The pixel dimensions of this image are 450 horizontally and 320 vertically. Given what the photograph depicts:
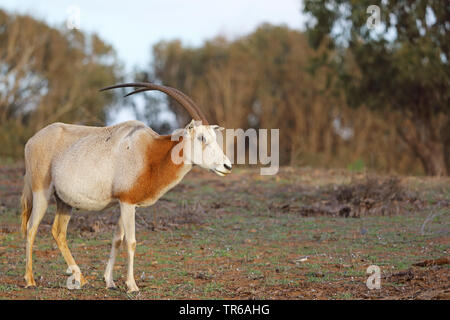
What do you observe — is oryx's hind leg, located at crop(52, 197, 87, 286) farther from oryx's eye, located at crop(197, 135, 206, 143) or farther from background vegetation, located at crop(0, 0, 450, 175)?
background vegetation, located at crop(0, 0, 450, 175)

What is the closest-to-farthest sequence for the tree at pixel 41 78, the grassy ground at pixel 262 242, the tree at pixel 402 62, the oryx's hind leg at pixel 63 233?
the grassy ground at pixel 262 242 → the oryx's hind leg at pixel 63 233 → the tree at pixel 402 62 → the tree at pixel 41 78

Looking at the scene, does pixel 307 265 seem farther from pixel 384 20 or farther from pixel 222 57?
pixel 222 57

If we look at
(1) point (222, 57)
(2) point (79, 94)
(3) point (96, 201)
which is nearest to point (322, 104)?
(1) point (222, 57)

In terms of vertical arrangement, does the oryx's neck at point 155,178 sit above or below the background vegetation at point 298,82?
below

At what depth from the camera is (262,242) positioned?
370 inches

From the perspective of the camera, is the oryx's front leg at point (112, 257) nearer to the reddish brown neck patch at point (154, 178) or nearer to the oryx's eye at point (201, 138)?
the reddish brown neck patch at point (154, 178)

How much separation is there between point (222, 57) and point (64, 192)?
24.8 metres

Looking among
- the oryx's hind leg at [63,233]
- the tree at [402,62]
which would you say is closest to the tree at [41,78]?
the tree at [402,62]

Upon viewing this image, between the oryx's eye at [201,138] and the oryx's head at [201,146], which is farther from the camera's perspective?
the oryx's eye at [201,138]

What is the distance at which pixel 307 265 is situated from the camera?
7.81 m

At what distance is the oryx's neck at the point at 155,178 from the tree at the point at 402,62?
1404cm

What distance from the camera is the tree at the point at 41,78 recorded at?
25.9m
